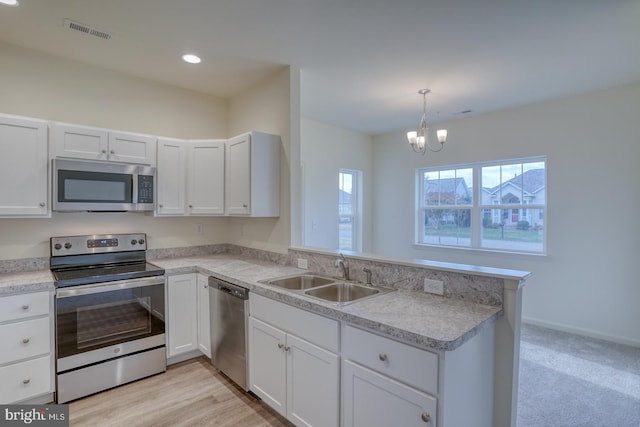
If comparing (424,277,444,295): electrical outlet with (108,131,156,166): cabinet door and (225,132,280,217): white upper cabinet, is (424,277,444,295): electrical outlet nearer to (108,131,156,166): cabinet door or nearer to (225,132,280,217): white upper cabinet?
(225,132,280,217): white upper cabinet

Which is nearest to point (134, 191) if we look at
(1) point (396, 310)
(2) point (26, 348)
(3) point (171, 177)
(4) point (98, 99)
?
(3) point (171, 177)

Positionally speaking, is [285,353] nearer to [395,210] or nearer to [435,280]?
[435,280]

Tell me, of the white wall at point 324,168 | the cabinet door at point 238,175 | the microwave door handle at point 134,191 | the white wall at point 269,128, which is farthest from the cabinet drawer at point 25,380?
the white wall at point 324,168

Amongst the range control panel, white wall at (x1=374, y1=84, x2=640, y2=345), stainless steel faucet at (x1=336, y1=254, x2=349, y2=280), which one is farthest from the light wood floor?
white wall at (x1=374, y1=84, x2=640, y2=345)

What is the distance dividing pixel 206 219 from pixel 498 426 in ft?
10.7

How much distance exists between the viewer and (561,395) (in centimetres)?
254

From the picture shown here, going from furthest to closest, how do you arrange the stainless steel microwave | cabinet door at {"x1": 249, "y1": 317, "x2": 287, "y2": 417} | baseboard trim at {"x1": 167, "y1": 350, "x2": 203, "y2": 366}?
baseboard trim at {"x1": 167, "y1": 350, "x2": 203, "y2": 366}, the stainless steel microwave, cabinet door at {"x1": 249, "y1": 317, "x2": 287, "y2": 417}

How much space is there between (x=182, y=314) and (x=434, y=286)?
2229 millimetres

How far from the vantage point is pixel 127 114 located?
3244 mm

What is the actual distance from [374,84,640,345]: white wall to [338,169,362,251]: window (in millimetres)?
2051

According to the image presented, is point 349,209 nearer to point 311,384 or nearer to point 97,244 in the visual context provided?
point 97,244

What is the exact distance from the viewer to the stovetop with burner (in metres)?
2.51

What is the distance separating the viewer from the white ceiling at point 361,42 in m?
2.20

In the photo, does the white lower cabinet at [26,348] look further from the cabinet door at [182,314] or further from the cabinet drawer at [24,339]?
the cabinet door at [182,314]
